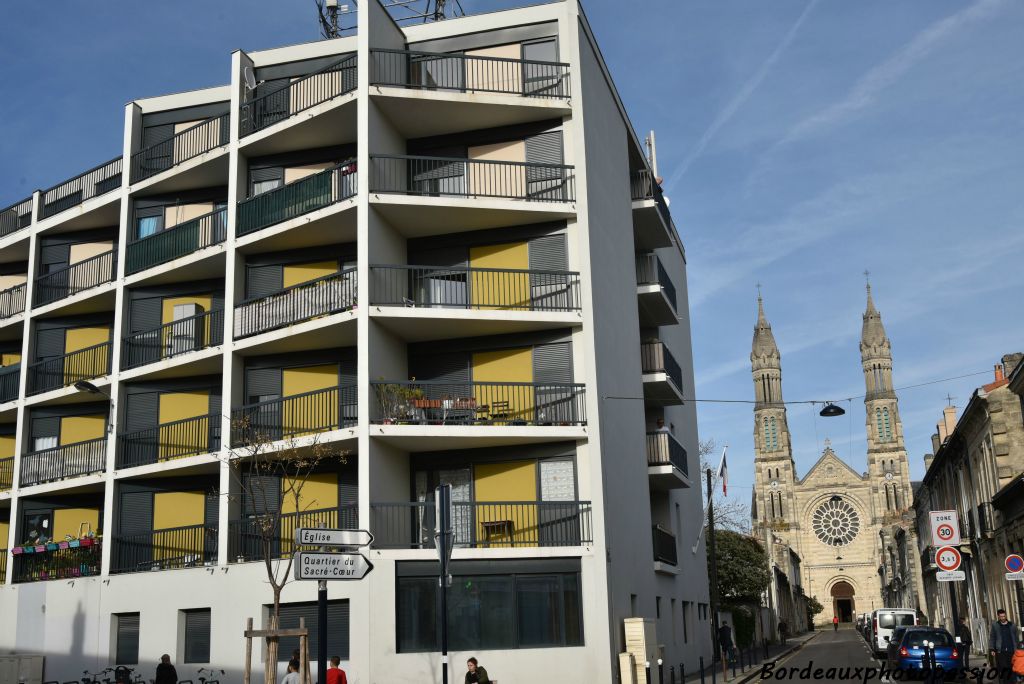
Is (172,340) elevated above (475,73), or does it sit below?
below

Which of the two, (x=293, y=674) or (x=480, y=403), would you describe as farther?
(x=480, y=403)

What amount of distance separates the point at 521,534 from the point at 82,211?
57.3ft

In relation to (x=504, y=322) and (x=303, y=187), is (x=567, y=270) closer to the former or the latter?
(x=504, y=322)

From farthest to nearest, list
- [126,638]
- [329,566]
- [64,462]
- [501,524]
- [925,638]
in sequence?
[64,462], [925,638], [126,638], [501,524], [329,566]

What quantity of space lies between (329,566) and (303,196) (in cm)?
1488

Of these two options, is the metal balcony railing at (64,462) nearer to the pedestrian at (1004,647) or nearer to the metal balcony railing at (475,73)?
the metal balcony railing at (475,73)

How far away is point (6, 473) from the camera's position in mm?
33219

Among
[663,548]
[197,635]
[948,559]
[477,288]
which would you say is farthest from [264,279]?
[948,559]

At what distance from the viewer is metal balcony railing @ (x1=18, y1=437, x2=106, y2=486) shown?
2961cm

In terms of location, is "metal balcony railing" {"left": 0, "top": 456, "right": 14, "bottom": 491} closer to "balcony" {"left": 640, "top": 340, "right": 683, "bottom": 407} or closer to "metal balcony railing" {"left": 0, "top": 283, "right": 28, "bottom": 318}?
"metal balcony railing" {"left": 0, "top": 283, "right": 28, "bottom": 318}

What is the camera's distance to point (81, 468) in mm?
29969

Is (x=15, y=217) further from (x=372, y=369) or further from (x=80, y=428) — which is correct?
(x=372, y=369)

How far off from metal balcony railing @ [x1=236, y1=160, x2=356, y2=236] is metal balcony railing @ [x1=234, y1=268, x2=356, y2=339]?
6.03 feet

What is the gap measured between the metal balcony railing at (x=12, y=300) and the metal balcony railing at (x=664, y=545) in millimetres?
21273
